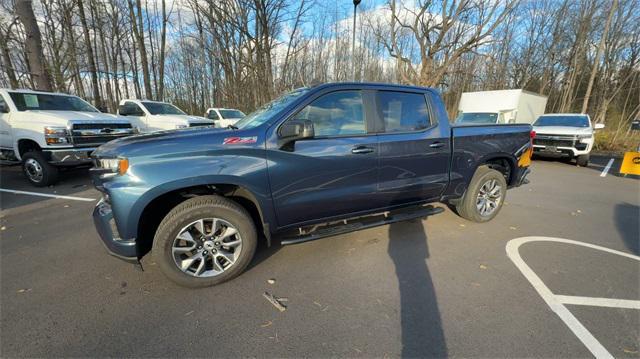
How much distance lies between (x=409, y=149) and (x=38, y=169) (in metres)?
7.60

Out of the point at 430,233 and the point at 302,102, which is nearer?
the point at 302,102

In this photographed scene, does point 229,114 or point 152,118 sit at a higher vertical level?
point 229,114

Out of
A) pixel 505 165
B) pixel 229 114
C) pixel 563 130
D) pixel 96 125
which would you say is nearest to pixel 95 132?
pixel 96 125

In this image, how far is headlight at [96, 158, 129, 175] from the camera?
2.28 m

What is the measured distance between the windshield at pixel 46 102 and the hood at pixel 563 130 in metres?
14.0

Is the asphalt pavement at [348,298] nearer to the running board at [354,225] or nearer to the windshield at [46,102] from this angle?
the running board at [354,225]

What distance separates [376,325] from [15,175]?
978 cm

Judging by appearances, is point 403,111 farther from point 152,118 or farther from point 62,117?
point 152,118

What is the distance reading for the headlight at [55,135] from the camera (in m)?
5.45

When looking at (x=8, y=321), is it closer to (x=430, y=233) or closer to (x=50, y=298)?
(x=50, y=298)

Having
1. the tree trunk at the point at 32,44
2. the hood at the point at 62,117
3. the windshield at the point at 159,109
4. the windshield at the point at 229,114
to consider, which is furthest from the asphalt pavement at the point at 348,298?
the windshield at the point at 229,114

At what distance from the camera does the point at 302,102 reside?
8.93 ft

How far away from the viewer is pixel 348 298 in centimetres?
244

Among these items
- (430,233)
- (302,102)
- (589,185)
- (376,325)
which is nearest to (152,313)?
(376,325)
